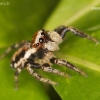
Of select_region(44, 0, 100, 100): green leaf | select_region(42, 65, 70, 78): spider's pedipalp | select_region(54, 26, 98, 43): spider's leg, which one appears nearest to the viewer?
select_region(44, 0, 100, 100): green leaf

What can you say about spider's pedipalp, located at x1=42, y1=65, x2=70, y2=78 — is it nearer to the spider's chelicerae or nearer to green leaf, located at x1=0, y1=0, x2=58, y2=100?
the spider's chelicerae

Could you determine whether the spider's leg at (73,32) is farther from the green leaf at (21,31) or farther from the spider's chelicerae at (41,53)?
the green leaf at (21,31)

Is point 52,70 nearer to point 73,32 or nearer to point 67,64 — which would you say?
point 67,64

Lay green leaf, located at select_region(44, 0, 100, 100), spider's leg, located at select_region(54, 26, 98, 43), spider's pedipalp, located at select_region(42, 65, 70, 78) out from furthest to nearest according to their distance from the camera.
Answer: spider's leg, located at select_region(54, 26, 98, 43) → spider's pedipalp, located at select_region(42, 65, 70, 78) → green leaf, located at select_region(44, 0, 100, 100)

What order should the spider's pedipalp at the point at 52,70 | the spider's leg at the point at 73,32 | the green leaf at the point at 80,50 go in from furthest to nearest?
the spider's leg at the point at 73,32 < the spider's pedipalp at the point at 52,70 < the green leaf at the point at 80,50

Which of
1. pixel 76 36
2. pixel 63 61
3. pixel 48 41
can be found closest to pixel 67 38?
pixel 76 36

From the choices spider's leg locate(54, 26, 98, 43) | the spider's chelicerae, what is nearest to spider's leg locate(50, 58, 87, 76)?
the spider's chelicerae

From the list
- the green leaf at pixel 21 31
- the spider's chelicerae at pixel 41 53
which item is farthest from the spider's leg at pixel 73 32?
the green leaf at pixel 21 31
